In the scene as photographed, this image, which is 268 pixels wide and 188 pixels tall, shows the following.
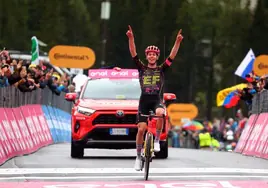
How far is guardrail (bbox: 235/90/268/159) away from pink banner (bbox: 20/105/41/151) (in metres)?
5.14

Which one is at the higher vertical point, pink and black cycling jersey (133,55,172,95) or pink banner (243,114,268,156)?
pink and black cycling jersey (133,55,172,95)

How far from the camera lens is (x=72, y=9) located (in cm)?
9850

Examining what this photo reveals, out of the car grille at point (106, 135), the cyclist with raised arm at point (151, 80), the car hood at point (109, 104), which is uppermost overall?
the cyclist with raised arm at point (151, 80)

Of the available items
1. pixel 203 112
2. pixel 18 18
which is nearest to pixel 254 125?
pixel 18 18

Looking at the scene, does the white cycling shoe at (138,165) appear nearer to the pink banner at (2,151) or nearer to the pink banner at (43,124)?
the pink banner at (2,151)

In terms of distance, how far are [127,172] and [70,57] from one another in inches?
1154

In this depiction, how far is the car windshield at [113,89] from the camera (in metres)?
22.5

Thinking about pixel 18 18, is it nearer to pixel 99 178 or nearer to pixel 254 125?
pixel 254 125

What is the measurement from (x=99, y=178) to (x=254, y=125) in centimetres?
1150

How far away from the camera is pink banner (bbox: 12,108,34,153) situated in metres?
23.3

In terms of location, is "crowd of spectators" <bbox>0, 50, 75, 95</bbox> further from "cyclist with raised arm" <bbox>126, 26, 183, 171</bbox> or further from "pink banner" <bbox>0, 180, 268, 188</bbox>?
"pink banner" <bbox>0, 180, 268, 188</bbox>

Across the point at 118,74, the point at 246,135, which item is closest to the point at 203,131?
the point at 246,135

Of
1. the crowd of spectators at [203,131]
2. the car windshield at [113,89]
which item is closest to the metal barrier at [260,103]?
the car windshield at [113,89]

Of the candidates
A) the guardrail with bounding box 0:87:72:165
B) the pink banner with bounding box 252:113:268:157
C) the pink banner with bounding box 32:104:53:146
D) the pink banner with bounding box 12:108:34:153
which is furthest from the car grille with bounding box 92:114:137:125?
the pink banner with bounding box 32:104:53:146
